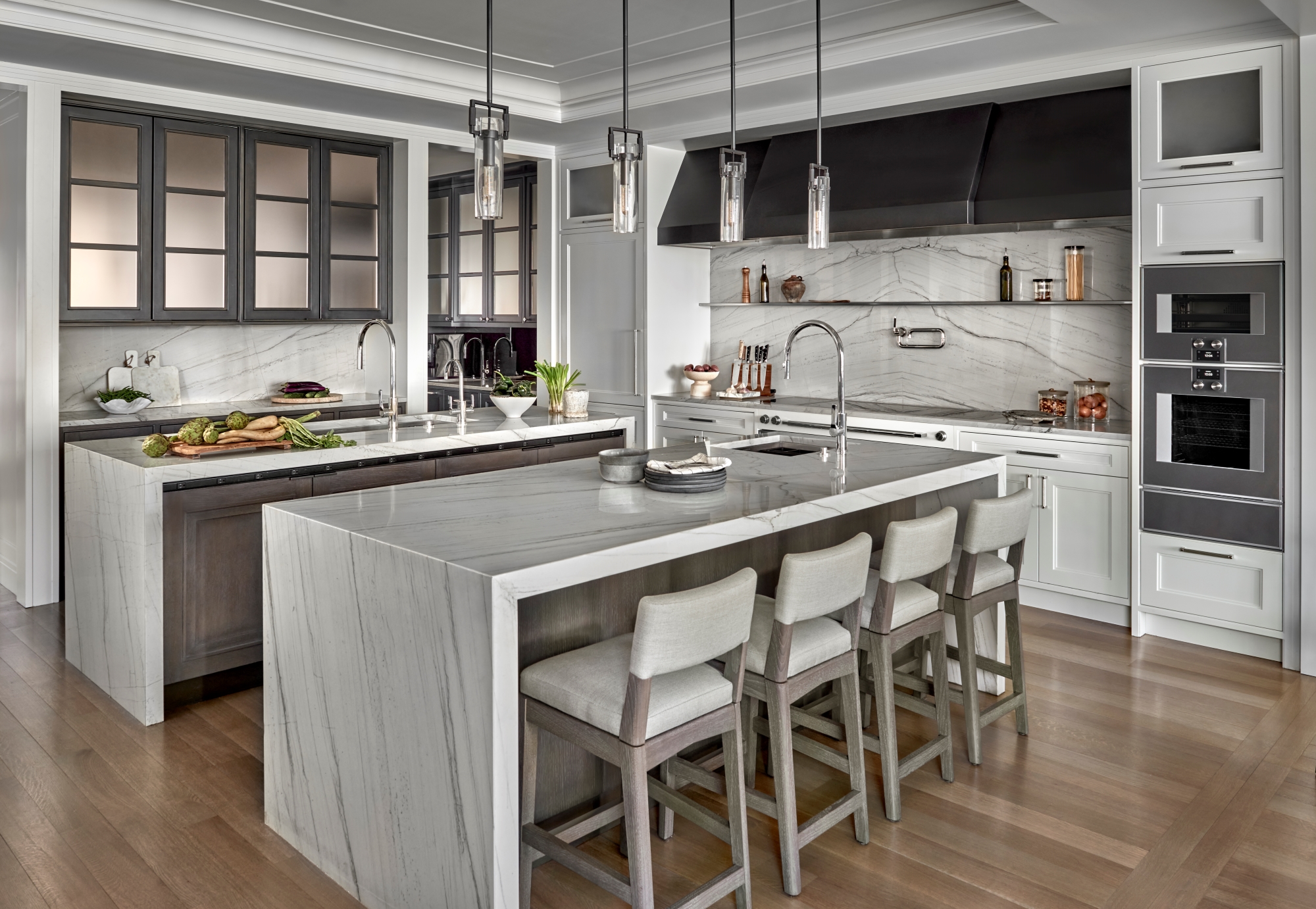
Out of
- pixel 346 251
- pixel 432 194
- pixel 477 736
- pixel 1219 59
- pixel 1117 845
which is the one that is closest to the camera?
pixel 477 736

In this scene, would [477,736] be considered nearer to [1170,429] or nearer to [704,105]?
[1170,429]

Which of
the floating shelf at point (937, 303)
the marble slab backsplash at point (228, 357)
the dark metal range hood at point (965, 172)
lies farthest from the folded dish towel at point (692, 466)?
the marble slab backsplash at point (228, 357)

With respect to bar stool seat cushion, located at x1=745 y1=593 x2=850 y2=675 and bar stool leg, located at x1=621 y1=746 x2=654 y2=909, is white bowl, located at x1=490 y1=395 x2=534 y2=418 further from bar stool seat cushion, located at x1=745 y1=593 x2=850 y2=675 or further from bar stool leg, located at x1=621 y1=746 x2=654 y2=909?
bar stool leg, located at x1=621 y1=746 x2=654 y2=909

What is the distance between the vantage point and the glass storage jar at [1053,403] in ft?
17.3

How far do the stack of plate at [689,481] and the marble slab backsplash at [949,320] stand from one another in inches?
118

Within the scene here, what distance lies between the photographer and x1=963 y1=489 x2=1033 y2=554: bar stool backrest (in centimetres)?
318

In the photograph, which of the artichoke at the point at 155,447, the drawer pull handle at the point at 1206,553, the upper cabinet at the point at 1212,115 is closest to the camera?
the artichoke at the point at 155,447

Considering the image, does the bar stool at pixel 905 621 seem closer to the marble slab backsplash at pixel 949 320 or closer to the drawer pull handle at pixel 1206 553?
the drawer pull handle at pixel 1206 553

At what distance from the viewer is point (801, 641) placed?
106 inches

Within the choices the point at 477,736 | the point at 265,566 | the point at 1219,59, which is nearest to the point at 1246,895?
the point at 477,736

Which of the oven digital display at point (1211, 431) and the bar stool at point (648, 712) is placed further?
the oven digital display at point (1211, 431)

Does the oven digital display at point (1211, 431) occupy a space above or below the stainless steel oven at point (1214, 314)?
below

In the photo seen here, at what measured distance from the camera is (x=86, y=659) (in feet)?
13.3

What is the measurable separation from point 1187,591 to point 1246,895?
223 cm
